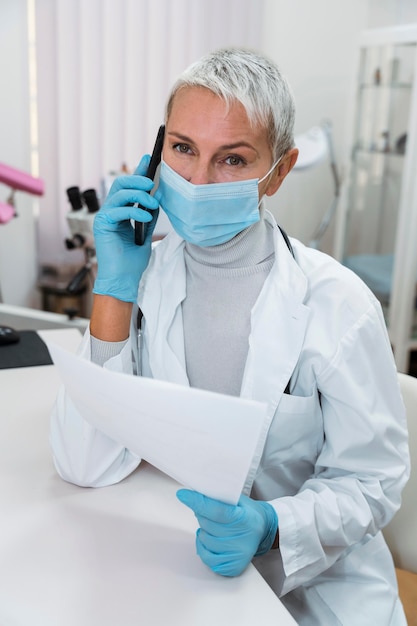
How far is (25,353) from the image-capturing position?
1640mm

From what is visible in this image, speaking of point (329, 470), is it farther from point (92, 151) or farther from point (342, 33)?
point (342, 33)

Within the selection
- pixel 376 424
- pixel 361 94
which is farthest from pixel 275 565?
pixel 361 94

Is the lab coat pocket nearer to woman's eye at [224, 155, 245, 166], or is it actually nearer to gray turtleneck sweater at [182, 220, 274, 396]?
gray turtleneck sweater at [182, 220, 274, 396]

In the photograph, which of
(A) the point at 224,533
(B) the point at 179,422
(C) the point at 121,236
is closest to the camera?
(B) the point at 179,422

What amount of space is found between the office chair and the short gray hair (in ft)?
1.63

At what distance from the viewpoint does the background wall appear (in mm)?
3078

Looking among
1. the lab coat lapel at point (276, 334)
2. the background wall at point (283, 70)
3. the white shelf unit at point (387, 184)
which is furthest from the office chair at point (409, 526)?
the background wall at point (283, 70)

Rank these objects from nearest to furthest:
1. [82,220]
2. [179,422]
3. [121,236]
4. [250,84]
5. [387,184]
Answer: [179,422] → [250,84] → [121,236] → [82,220] → [387,184]

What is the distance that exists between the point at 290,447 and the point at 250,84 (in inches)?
22.5

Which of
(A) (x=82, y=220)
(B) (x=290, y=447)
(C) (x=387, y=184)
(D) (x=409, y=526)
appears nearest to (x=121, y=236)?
(B) (x=290, y=447)

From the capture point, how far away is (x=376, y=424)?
1.05 m

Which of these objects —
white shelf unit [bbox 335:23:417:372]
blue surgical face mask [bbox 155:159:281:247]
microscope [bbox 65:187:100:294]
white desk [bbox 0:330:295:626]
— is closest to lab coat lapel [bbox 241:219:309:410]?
blue surgical face mask [bbox 155:159:281:247]

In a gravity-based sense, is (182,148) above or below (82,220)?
above

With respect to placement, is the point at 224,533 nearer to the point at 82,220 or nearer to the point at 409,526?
the point at 409,526
